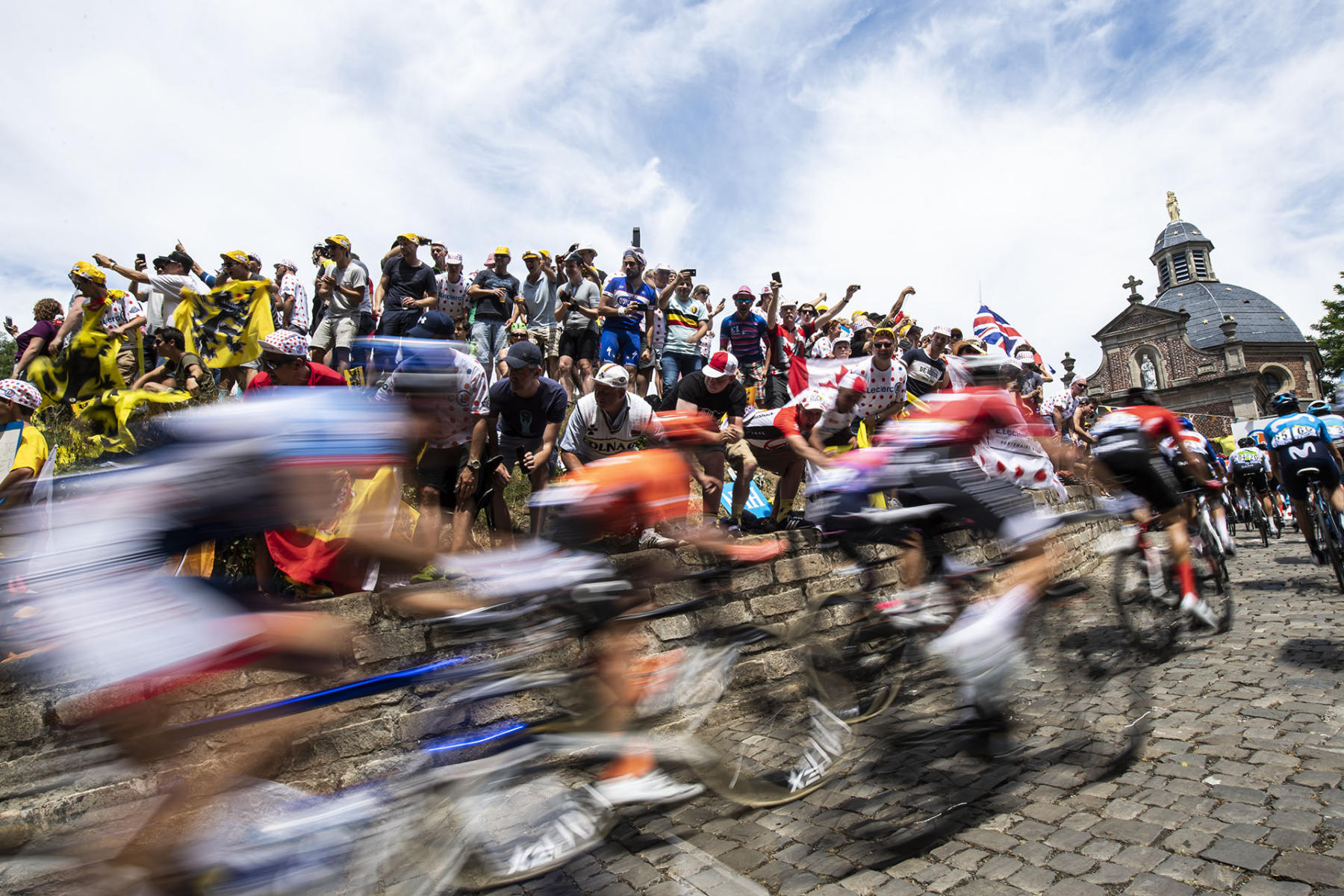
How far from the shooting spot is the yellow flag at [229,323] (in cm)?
880

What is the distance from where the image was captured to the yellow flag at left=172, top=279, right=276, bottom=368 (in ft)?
28.9

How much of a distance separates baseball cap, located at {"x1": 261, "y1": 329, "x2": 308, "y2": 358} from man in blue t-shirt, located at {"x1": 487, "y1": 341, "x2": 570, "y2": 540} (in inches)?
61.7

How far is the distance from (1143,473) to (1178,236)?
314 feet

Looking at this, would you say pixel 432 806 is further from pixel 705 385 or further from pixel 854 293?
pixel 854 293

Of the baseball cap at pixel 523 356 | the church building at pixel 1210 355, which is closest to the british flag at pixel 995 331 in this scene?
the baseball cap at pixel 523 356

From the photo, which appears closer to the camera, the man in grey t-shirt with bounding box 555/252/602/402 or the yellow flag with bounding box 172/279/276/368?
the yellow flag with bounding box 172/279/276/368

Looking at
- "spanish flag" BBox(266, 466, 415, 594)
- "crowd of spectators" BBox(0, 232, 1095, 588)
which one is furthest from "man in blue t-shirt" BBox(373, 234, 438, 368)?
"spanish flag" BBox(266, 466, 415, 594)

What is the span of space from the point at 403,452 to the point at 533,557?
776 mm

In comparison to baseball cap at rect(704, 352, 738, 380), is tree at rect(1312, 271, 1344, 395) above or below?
above

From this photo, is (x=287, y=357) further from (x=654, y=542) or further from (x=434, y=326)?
(x=654, y=542)

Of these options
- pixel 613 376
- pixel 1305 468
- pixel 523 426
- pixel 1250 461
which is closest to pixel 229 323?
pixel 523 426

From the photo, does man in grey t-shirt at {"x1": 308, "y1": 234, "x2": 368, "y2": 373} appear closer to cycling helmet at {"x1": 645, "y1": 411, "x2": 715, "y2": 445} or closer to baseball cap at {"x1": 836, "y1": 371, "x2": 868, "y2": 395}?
baseball cap at {"x1": 836, "y1": 371, "x2": 868, "y2": 395}

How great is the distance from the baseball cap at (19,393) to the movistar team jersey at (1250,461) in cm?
1791

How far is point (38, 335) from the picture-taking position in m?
8.30
